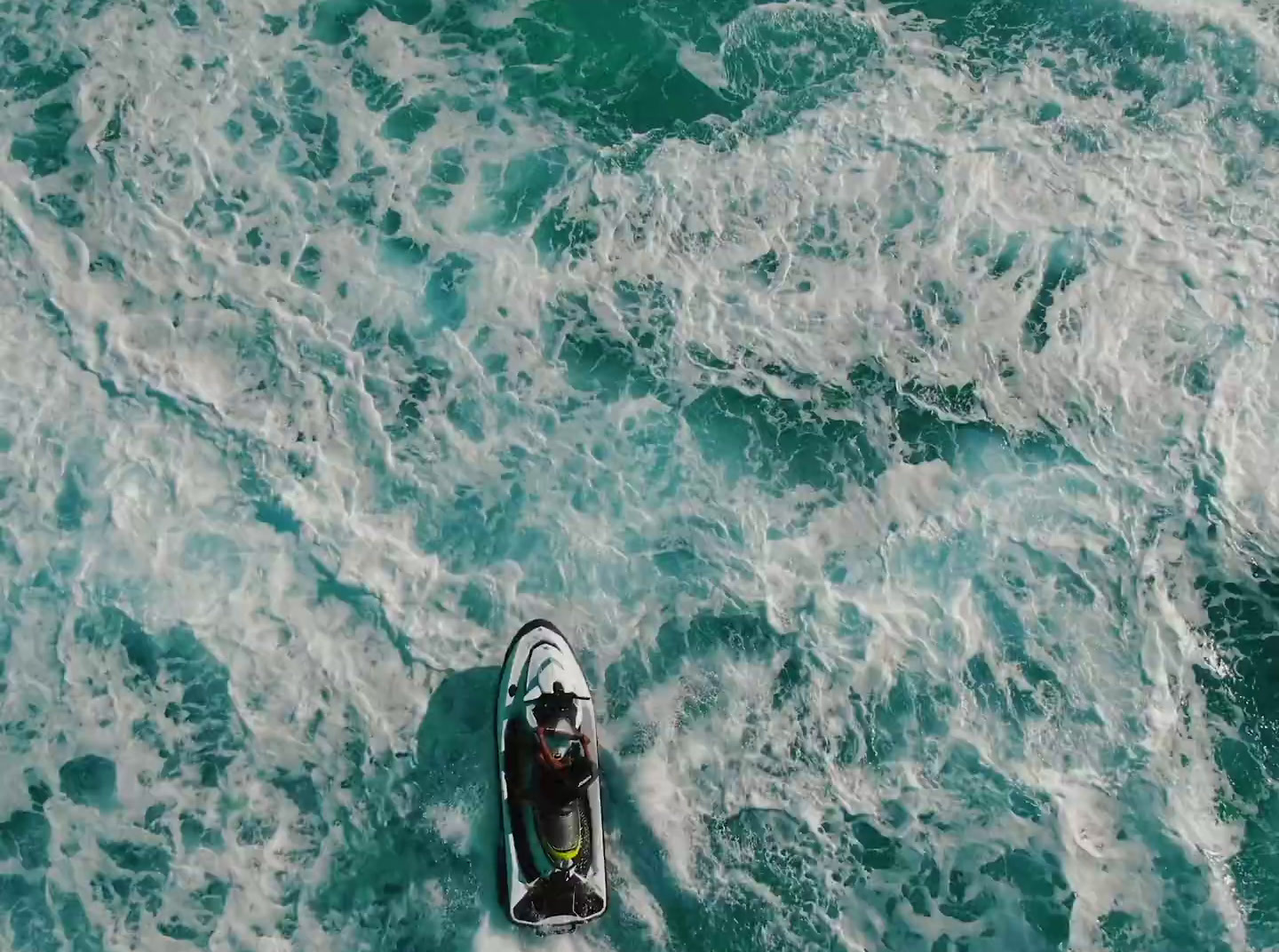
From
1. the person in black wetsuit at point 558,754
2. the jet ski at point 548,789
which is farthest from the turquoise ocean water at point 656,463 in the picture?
the person in black wetsuit at point 558,754

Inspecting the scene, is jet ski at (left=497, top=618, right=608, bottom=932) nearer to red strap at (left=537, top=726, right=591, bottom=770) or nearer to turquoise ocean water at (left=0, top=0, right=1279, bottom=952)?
red strap at (left=537, top=726, right=591, bottom=770)

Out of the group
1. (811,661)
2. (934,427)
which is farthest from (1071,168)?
(811,661)

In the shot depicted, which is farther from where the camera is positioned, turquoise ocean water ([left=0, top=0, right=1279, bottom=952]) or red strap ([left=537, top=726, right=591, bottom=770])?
turquoise ocean water ([left=0, top=0, right=1279, bottom=952])

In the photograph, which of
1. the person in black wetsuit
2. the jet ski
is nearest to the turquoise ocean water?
the jet ski

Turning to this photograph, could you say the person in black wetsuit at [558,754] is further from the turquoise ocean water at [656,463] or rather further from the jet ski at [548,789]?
the turquoise ocean water at [656,463]

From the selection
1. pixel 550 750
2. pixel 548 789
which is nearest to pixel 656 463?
pixel 550 750

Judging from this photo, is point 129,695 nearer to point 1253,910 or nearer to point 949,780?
point 949,780

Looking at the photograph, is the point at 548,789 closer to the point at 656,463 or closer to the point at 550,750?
the point at 550,750
